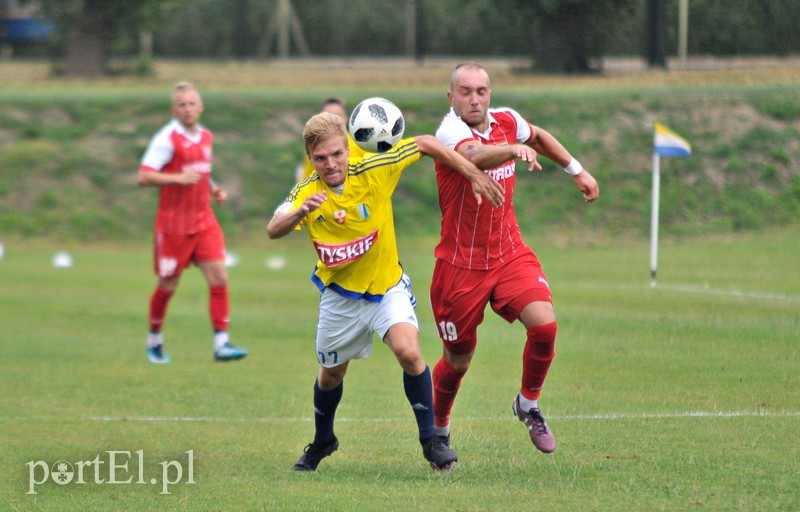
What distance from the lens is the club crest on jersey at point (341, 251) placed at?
6828 mm

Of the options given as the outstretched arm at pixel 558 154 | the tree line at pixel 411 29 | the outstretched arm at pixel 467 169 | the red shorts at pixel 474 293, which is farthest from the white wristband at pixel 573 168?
the tree line at pixel 411 29

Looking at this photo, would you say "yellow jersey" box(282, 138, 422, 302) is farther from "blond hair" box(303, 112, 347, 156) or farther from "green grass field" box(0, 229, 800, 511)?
"green grass field" box(0, 229, 800, 511)

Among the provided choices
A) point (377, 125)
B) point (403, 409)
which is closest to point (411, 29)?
point (403, 409)

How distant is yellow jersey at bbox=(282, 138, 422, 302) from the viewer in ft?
22.4

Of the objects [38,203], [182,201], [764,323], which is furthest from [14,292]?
[764,323]

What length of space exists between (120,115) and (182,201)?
16.1 meters

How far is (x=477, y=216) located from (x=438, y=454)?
146 centimetres

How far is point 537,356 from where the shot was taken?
7207 mm

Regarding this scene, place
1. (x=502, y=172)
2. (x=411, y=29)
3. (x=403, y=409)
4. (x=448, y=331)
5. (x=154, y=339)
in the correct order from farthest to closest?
1. (x=411, y=29)
2. (x=154, y=339)
3. (x=403, y=409)
4. (x=448, y=331)
5. (x=502, y=172)

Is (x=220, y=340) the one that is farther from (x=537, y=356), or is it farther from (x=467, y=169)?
(x=467, y=169)

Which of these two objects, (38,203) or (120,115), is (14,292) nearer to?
(38,203)

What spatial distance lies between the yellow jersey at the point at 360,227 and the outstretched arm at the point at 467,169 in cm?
8

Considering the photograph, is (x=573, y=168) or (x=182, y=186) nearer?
(x=573, y=168)

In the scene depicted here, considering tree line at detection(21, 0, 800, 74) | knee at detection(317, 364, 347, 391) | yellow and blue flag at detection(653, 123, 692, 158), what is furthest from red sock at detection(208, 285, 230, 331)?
tree line at detection(21, 0, 800, 74)
